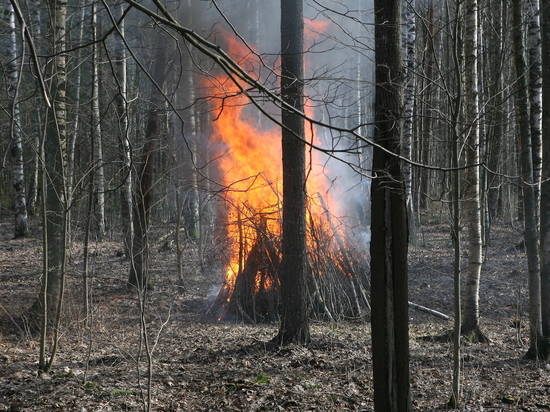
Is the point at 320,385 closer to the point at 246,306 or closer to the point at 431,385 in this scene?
the point at 431,385

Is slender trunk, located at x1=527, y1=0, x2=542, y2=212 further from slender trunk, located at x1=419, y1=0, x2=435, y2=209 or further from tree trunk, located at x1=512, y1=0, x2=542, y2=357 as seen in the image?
slender trunk, located at x1=419, y1=0, x2=435, y2=209

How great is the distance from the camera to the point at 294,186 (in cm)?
793

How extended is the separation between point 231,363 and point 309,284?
3.16 m

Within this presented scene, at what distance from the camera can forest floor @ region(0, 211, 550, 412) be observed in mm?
5641

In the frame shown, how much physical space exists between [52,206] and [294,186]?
4023mm

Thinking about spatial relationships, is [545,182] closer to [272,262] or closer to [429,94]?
[429,94]

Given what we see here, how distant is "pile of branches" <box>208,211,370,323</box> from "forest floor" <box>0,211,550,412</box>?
1.36 ft

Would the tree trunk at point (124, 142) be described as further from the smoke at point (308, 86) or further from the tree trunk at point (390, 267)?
the tree trunk at point (390, 267)

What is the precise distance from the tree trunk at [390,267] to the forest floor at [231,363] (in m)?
1.35

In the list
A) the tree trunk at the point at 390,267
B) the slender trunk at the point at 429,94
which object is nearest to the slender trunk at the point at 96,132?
the tree trunk at the point at 390,267

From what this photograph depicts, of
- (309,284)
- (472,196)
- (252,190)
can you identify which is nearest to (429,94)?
(472,196)

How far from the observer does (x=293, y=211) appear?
7930 mm

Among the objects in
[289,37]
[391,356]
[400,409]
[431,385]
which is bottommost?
[431,385]

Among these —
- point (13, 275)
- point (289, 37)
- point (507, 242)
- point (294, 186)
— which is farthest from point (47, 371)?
point (507, 242)
